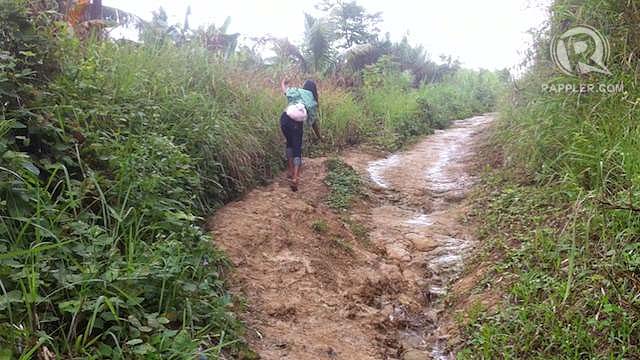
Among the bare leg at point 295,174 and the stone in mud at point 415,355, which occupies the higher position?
the bare leg at point 295,174

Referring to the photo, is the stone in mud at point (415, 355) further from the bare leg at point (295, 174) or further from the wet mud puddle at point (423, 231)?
the bare leg at point (295, 174)

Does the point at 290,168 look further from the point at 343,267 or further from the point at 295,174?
the point at 343,267

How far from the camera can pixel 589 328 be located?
2.49 metres

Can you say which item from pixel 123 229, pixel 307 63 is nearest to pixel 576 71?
pixel 123 229

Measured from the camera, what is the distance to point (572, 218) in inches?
124

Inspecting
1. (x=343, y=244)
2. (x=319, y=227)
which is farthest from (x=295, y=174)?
(x=343, y=244)

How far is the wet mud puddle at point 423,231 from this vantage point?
3.46 meters

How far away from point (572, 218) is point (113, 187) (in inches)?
113

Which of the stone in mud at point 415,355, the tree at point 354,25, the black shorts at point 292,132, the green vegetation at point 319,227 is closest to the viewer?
the stone in mud at point 415,355

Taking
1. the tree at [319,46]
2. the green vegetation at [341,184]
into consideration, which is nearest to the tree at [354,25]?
the tree at [319,46]

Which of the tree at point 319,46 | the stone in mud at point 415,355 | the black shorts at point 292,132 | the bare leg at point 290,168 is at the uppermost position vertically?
the tree at point 319,46

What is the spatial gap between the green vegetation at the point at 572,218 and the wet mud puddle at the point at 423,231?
0.34m

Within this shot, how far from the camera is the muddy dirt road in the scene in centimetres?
317

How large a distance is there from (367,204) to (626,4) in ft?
10.6
